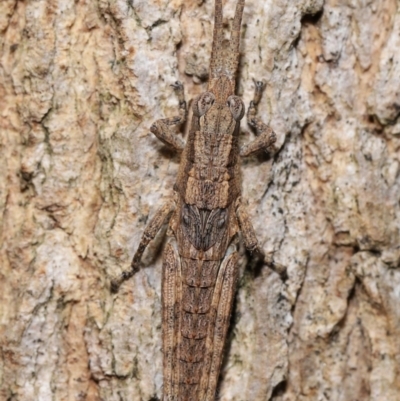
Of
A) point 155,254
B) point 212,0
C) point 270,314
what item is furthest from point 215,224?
point 212,0

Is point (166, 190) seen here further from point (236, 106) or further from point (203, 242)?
point (236, 106)

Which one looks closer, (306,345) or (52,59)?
(52,59)

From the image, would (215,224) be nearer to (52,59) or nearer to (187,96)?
(187,96)

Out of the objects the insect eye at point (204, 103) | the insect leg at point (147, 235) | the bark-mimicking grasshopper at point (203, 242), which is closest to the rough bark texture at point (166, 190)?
the insect leg at point (147, 235)

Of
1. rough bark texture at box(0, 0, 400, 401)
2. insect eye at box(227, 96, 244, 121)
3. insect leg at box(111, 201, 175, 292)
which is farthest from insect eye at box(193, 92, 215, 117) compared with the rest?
insect leg at box(111, 201, 175, 292)

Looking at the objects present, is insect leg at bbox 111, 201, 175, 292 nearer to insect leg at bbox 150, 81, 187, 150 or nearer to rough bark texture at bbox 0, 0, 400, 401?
rough bark texture at bbox 0, 0, 400, 401

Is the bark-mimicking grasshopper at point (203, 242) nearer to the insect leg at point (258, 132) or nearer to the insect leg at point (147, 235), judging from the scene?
the insect leg at point (147, 235)
